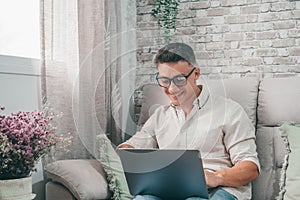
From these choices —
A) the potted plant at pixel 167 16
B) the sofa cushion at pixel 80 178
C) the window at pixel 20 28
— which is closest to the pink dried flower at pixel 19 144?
the sofa cushion at pixel 80 178

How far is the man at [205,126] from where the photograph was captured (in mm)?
2209

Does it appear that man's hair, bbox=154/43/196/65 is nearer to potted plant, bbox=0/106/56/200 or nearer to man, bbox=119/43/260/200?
man, bbox=119/43/260/200

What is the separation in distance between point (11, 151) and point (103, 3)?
1.31m

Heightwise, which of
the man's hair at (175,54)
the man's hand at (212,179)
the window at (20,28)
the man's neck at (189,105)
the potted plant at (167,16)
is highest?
the potted plant at (167,16)

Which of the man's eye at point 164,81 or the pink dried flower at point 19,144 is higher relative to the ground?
the man's eye at point 164,81

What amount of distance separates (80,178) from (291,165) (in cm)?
100

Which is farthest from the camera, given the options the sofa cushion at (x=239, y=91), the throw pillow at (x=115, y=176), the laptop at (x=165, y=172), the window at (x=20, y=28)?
the sofa cushion at (x=239, y=91)

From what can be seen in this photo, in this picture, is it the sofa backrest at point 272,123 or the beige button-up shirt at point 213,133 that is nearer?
the beige button-up shirt at point 213,133

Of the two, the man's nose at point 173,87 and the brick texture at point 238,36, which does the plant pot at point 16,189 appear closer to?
the man's nose at point 173,87

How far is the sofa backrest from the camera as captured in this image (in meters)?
2.44

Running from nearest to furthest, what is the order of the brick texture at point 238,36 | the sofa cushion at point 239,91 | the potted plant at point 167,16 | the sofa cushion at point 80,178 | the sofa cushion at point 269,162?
1. the sofa cushion at point 80,178
2. the sofa cushion at point 269,162
3. the sofa cushion at point 239,91
4. the brick texture at point 238,36
5. the potted plant at point 167,16

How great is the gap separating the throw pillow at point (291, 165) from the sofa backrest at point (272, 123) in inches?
6.3

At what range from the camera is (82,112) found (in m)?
2.51

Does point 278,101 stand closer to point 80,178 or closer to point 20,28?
point 80,178
